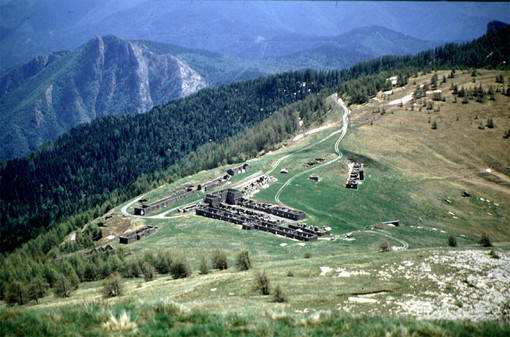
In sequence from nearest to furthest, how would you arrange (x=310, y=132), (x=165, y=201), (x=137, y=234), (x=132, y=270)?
(x=132, y=270) → (x=137, y=234) → (x=165, y=201) → (x=310, y=132)

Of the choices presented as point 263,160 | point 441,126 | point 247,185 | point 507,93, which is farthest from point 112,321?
point 507,93

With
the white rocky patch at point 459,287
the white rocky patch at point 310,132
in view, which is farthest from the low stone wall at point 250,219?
the white rocky patch at point 310,132

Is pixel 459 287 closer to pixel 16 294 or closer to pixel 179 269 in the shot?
pixel 179 269

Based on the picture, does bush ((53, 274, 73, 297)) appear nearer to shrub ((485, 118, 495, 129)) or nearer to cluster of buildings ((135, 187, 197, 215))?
cluster of buildings ((135, 187, 197, 215))

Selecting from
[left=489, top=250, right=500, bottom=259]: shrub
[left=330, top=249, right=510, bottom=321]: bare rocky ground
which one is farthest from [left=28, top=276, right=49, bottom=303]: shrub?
[left=489, top=250, right=500, bottom=259]: shrub

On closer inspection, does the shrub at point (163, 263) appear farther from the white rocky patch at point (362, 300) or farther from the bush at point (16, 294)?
the white rocky patch at point (362, 300)

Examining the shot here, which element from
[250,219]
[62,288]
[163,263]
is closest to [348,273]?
[163,263]

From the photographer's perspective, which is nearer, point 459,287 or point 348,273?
point 459,287

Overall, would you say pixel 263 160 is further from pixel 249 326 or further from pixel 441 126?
pixel 249 326
